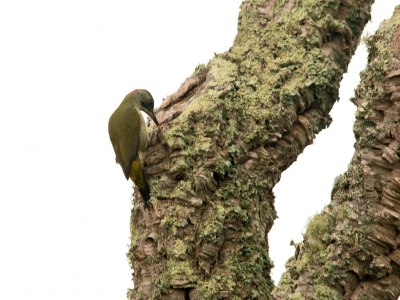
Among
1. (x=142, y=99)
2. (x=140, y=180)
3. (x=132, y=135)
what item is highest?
(x=142, y=99)

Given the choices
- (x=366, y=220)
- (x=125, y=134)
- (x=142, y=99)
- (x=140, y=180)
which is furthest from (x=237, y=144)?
(x=142, y=99)

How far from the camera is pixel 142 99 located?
454 cm

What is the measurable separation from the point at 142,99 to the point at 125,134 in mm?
552

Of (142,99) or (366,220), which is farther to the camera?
(142,99)

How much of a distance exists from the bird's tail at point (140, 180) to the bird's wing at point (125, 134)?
0.11 m

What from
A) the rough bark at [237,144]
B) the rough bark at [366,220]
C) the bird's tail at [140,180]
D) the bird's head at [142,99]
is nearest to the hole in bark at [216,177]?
the rough bark at [237,144]

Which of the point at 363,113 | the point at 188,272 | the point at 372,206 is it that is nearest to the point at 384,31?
the point at 363,113

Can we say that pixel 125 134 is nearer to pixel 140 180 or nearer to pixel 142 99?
pixel 142 99

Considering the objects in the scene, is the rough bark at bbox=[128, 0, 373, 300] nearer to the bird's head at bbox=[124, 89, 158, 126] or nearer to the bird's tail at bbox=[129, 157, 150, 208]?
the bird's tail at bbox=[129, 157, 150, 208]

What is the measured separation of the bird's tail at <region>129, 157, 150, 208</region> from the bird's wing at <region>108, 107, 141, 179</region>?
112 mm

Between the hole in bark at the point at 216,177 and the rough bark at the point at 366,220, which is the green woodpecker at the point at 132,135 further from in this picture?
the rough bark at the point at 366,220

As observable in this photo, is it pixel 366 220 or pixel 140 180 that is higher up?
pixel 140 180

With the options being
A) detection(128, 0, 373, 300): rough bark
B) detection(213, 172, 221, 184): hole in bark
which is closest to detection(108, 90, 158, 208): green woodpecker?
detection(128, 0, 373, 300): rough bark

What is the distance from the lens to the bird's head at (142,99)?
439 centimetres
